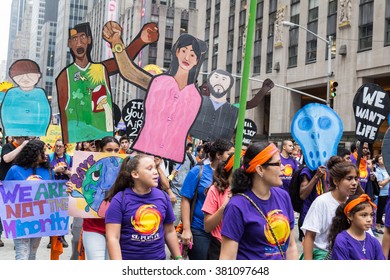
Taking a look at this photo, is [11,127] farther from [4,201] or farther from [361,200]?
[361,200]

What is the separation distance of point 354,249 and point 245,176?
904 mm

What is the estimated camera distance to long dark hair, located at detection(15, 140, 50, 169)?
5.26 meters

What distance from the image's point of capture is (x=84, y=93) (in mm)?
5688

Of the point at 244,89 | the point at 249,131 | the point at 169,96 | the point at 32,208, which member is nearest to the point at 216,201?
the point at 244,89

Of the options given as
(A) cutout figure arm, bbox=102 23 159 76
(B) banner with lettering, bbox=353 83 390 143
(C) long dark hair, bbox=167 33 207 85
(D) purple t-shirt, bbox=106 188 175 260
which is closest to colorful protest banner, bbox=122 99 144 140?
(A) cutout figure arm, bbox=102 23 159 76

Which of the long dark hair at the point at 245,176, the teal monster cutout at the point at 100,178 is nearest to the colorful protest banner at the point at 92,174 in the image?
the teal monster cutout at the point at 100,178

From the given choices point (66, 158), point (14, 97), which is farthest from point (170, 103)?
point (66, 158)

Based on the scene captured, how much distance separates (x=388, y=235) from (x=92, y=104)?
3.29 metres

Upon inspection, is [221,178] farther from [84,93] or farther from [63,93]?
[63,93]

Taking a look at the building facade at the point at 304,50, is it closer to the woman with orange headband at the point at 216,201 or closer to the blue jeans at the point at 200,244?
the blue jeans at the point at 200,244

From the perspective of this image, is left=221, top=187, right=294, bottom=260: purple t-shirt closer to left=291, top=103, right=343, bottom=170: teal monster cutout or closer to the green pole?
the green pole

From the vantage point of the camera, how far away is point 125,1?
298ft

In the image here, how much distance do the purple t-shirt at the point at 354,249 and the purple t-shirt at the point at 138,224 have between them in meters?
1.23

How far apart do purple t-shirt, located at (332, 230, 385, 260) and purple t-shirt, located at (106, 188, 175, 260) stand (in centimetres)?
123
